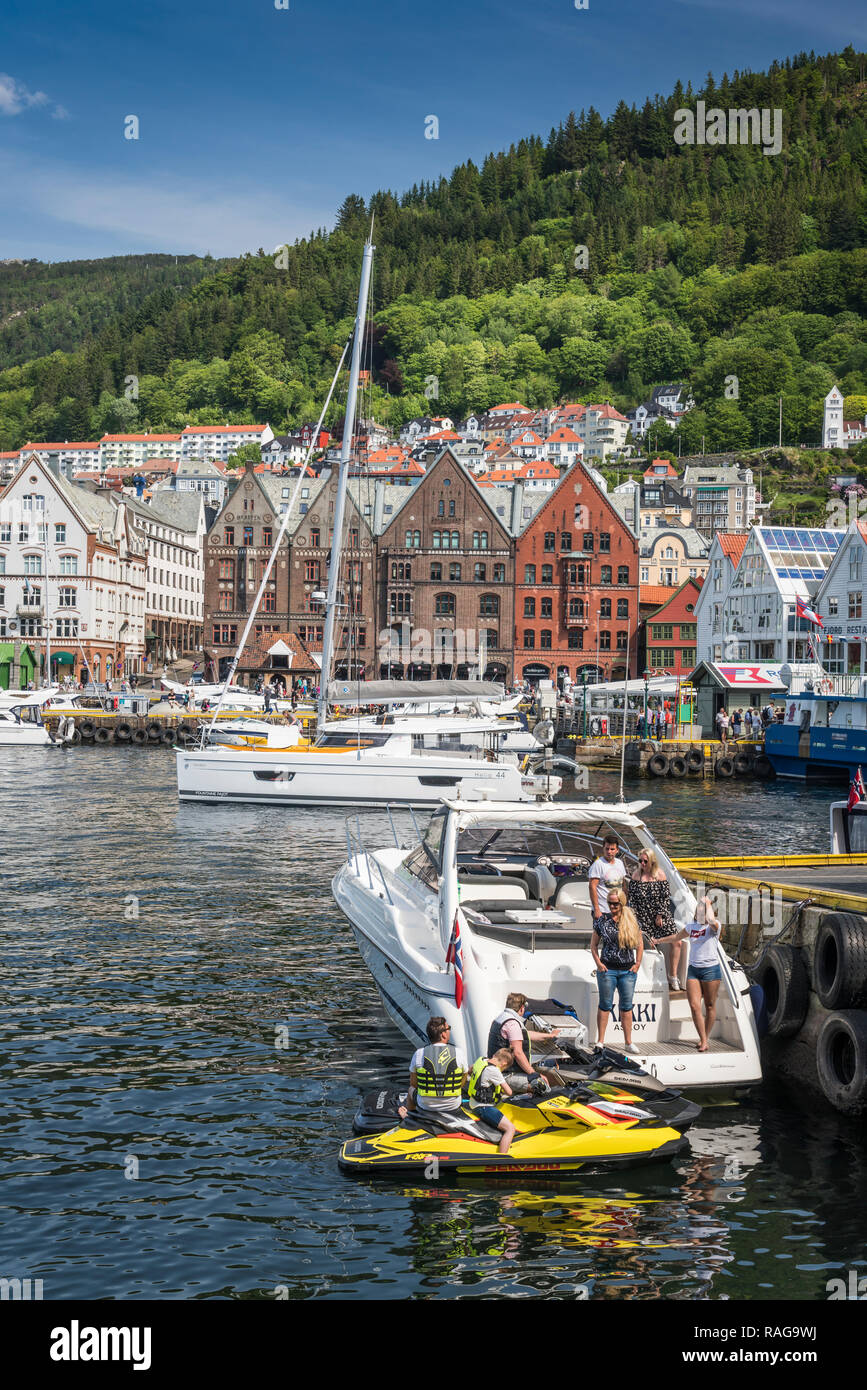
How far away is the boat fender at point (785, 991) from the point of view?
48.5 feet

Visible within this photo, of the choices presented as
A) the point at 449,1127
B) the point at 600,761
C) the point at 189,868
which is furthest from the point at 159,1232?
the point at 600,761

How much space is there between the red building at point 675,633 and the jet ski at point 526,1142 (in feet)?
314

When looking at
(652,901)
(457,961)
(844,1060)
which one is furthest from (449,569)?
(457,961)

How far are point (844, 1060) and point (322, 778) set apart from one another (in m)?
30.3

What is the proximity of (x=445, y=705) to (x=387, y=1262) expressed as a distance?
47.5 m

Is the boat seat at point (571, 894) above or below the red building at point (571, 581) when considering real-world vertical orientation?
below

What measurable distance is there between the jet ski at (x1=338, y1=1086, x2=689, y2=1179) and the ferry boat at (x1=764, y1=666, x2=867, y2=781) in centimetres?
4783

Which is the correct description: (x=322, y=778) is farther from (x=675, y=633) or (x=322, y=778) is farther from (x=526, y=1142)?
(x=675, y=633)

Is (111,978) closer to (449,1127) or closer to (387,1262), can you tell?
(449,1127)

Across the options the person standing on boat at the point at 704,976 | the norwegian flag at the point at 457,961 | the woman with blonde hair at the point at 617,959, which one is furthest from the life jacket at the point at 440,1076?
the person standing on boat at the point at 704,976

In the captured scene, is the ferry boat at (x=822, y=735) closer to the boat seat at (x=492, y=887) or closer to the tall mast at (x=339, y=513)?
the tall mast at (x=339, y=513)

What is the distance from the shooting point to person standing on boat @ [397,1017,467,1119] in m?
12.0

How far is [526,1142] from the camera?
462 inches

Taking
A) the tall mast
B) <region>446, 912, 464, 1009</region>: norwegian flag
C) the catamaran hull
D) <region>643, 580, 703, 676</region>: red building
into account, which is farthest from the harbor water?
<region>643, 580, 703, 676</region>: red building
